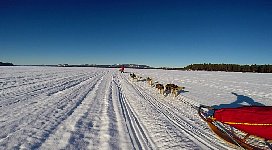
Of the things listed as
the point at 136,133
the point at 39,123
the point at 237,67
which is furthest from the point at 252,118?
the point at 237,67

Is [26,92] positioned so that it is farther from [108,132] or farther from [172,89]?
[108,132]

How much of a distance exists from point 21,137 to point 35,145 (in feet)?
1.95

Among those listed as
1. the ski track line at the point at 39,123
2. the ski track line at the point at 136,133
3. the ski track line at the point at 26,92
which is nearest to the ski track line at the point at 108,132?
→ the ski track line at the point at 136,133

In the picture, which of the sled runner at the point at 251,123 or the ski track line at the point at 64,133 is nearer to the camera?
the sled runner at the point at 251,123

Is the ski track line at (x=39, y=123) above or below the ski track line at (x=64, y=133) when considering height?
above

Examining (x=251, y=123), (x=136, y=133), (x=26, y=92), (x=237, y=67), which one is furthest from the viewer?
(x=237, y=67)

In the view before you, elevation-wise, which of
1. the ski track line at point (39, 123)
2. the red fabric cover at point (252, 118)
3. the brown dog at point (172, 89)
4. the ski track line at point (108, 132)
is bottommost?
the ski track line at point (108, 132)

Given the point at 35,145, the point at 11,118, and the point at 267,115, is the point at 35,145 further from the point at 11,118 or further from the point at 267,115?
the point at 267,115

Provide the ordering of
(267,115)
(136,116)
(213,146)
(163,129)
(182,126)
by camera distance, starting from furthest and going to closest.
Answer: (136,116) < (182,126) < (163,129) < (213,146) < (267,115)

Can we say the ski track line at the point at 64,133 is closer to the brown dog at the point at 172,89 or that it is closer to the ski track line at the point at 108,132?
the ski track line at the point at 108,132

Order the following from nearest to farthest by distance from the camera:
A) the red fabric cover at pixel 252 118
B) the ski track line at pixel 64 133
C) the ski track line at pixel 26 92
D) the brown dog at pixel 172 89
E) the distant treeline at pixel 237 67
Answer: the red fabric cover at pixel 252 118, the ski track line at pixel 64 133, the ski track line at pixel 26 92, the brown dog at pixel 172 89, the distant treeline at pixel 237 67

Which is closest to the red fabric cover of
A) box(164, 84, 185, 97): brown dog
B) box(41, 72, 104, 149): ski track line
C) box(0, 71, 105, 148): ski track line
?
box(41, 72, 104, 149): ski track line

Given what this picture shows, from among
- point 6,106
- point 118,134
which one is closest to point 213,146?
point 118,134

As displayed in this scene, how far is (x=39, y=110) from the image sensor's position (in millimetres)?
7348
